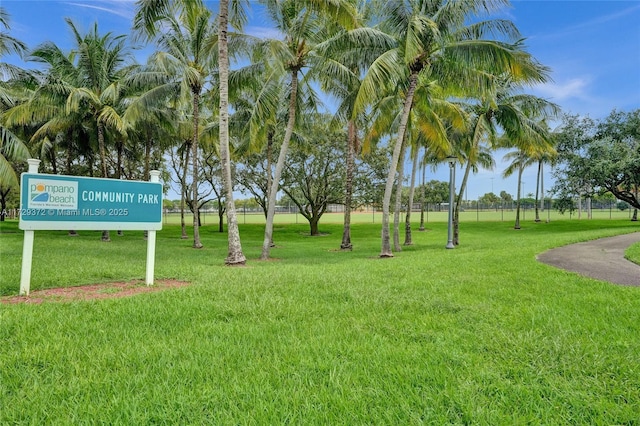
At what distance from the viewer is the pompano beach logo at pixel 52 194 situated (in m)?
5.13

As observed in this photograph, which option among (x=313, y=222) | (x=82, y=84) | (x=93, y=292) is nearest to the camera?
(x=93, y=292)

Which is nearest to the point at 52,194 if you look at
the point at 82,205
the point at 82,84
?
the point at 82,205

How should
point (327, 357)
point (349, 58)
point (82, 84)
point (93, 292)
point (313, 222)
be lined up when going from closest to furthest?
point (327, 357) → point (93, 292) → point (349, 58) → point (82, 84) → point (313, 222)

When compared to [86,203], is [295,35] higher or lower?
higher

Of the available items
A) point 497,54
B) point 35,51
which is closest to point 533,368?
point 497,54

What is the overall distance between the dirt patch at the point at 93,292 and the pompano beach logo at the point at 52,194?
4.10ft

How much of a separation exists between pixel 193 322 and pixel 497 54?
409 inches

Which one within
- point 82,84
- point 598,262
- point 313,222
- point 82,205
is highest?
point 82,84

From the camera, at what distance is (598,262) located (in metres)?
8.09

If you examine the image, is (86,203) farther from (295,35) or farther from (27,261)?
(295,35)

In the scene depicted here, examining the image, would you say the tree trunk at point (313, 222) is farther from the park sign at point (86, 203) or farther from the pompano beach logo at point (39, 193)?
the pompano beach logo at point (39, 193)

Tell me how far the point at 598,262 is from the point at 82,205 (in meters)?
10.1

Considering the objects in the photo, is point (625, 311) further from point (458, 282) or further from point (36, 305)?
point (36, 305)

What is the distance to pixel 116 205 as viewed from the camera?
573 cm
